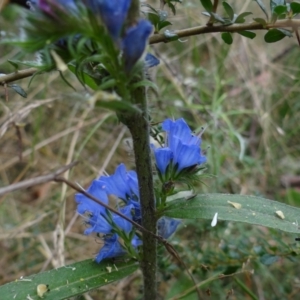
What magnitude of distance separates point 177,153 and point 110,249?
0.56 ft

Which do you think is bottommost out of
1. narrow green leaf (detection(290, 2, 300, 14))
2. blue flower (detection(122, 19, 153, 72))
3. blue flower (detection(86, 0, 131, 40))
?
narrow green leaf (detection(290, 2, 300, 14))

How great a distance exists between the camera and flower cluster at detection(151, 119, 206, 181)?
2.23 ft

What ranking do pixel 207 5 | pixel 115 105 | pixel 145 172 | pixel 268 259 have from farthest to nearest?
pixel 268 259, pixel 207 5, pixel 145 172, pixel 115 105

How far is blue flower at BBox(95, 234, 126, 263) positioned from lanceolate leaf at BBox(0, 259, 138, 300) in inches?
0.5

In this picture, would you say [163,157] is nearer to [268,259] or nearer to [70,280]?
[70,280]

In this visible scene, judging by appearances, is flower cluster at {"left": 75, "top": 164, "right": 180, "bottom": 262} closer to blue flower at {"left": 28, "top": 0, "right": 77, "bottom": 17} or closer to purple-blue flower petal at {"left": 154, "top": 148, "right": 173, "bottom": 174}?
purple-blue flower petal at {"left": 154, "top": 148, "right": 173, "bottom": 174}

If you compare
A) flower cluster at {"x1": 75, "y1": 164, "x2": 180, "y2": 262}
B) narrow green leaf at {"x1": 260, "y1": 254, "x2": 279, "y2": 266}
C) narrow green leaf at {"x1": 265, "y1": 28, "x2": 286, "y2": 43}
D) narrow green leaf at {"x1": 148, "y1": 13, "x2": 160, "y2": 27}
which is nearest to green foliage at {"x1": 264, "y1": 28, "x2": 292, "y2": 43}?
narrow green leaf at {"x1": 265, "y1": 28, "x2": 286, "y2": 43}

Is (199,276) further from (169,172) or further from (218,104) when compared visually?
(218,104)

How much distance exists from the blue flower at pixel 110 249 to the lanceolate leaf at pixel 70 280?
0.01 meters

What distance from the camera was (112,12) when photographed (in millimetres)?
481

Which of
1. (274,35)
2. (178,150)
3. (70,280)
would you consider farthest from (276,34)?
(70,280)

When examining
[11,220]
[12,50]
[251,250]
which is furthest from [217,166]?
[12,50]

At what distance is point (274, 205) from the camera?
73 centimetres

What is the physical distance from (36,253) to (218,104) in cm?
62
